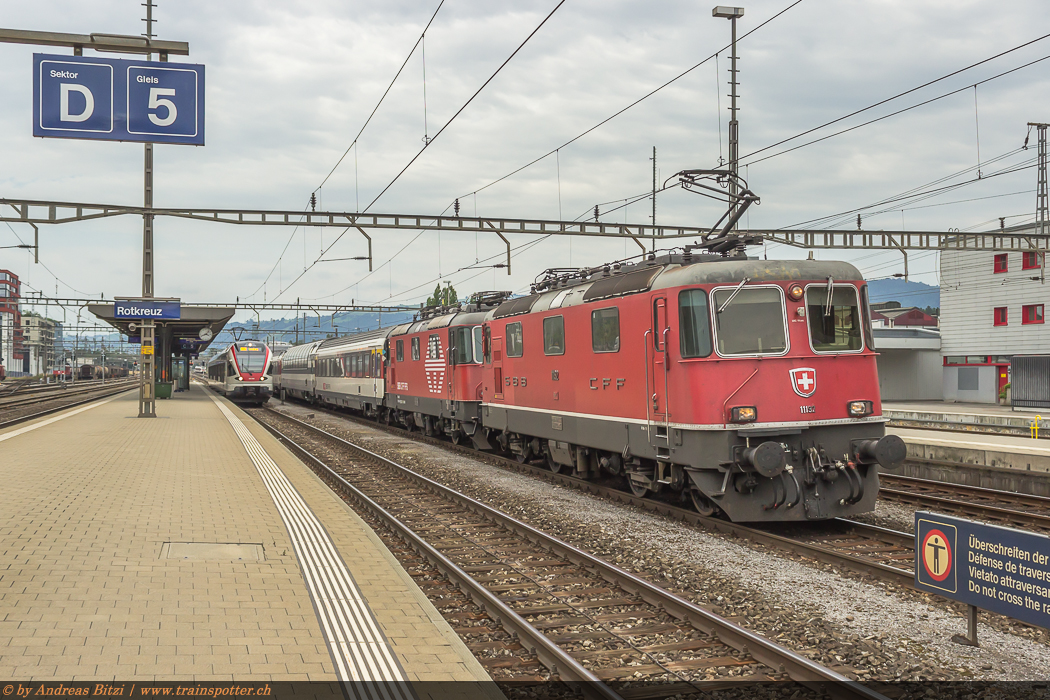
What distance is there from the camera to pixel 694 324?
10.3 meters

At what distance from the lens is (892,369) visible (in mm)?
43438

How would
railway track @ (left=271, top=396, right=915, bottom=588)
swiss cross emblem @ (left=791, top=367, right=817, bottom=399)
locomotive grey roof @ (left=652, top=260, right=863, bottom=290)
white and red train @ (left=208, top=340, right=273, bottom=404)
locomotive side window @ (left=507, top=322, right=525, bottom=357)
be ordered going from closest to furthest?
railway track @ (left=271, top=396, right=915, bottom=588) < swiss cross emblem @ (left=791, top=367, right=817, bottom=399) < locomotive grey roof @ (left=652, top=260, right=863, bottom=290) < locomotive side window @ (left=507, top=322, right=525, bottom=357) < white and red train @ (left=208, top=340, right=273, bottom=404)

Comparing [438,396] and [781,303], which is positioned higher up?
[781,303]

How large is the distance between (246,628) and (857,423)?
745 centimetres

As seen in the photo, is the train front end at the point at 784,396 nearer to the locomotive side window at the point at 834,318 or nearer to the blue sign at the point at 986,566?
the locomotive side window at the point at 834,318

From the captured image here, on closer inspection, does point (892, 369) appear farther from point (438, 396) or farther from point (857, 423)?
point (857, 423)

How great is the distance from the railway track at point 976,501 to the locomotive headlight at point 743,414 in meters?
3.92

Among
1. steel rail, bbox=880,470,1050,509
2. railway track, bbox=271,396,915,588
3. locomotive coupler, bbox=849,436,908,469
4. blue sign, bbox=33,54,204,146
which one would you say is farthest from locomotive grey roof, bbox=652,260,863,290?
blue sign, bbox=33,54,204,146

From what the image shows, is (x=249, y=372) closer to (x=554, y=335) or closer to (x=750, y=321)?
(x=554, y=335)

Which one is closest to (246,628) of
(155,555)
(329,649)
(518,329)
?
(329,649)

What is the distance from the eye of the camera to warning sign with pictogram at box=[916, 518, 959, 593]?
19.6 ft

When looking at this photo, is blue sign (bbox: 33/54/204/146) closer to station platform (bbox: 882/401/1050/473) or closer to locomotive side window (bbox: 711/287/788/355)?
locomotive side window (bbox: 711/287/788/355)

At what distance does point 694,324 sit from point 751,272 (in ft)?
3.21

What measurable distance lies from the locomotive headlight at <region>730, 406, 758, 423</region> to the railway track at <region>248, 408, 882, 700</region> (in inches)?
99.1
